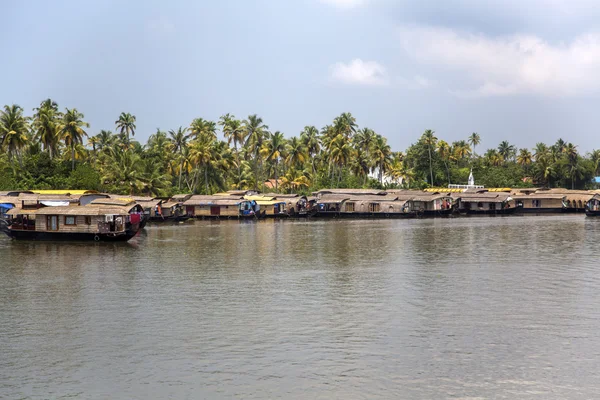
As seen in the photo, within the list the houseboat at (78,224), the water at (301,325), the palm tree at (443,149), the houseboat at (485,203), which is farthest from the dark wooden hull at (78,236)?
the palm tree at (443,149)

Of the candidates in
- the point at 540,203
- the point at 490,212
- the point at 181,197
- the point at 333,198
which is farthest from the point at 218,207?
the point at 540,203

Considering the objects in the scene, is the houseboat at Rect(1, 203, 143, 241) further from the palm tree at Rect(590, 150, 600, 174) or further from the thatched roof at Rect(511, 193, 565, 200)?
the palm tree at Rect(590, 150, 600, 174)

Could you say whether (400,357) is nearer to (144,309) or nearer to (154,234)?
(144,309)

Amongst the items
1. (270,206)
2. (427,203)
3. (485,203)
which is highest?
(270,206)

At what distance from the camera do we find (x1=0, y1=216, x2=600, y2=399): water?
16.4 m

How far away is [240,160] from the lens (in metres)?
105

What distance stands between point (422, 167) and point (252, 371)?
98194 mm

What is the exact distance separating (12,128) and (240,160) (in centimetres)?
4196

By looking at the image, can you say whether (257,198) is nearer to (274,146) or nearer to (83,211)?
(274,146)

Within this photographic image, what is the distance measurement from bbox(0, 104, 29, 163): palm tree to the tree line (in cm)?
10

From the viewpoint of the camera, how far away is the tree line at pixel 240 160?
72312 mm

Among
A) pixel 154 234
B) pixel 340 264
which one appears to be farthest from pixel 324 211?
pixel 340 264

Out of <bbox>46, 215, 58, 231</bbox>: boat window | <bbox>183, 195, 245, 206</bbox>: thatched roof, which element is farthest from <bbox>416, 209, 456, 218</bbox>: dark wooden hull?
<bbox>46, 215, 58, 231</bbox>: boat window

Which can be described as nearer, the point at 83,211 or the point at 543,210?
the point at 83,211
